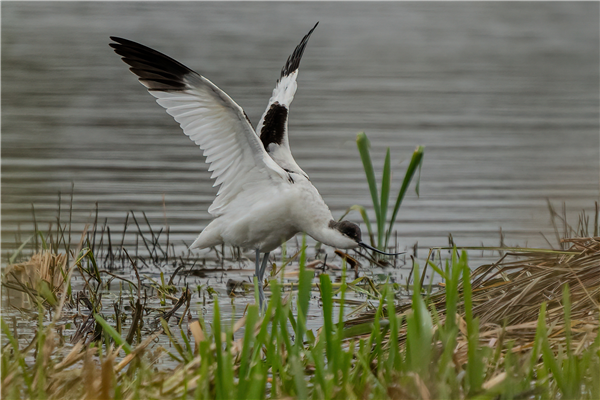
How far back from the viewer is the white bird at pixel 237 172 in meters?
5.32

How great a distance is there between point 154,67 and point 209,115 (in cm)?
42

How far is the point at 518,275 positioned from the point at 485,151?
697cm

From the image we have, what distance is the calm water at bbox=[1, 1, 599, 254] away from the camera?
27.9ft

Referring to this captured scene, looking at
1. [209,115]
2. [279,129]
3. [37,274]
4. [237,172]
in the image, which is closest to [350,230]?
[237,172]

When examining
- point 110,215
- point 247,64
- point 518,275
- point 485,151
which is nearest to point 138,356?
point 518,275

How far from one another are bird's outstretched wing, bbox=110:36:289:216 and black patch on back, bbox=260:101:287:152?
58 cm

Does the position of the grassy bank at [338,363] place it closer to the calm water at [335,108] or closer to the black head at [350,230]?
the calm water at [335,108]

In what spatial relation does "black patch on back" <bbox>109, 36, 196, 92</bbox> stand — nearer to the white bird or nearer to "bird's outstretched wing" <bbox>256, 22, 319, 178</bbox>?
the white bird

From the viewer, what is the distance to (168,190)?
9.13 metres

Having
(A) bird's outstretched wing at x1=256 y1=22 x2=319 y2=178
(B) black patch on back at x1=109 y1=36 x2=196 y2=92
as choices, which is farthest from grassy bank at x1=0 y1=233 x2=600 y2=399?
(A) bird's outstretched wing at x1=256 y1=22 x2=319 y2=178

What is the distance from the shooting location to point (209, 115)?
5461 mm

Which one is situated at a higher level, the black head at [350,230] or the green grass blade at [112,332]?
the black head at [350,230]

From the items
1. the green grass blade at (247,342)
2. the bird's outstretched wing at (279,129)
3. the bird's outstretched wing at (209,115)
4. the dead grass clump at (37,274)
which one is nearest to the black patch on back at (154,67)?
the bird's outstretched wing at (209,115)

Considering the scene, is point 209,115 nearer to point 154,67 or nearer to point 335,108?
point 154,67
